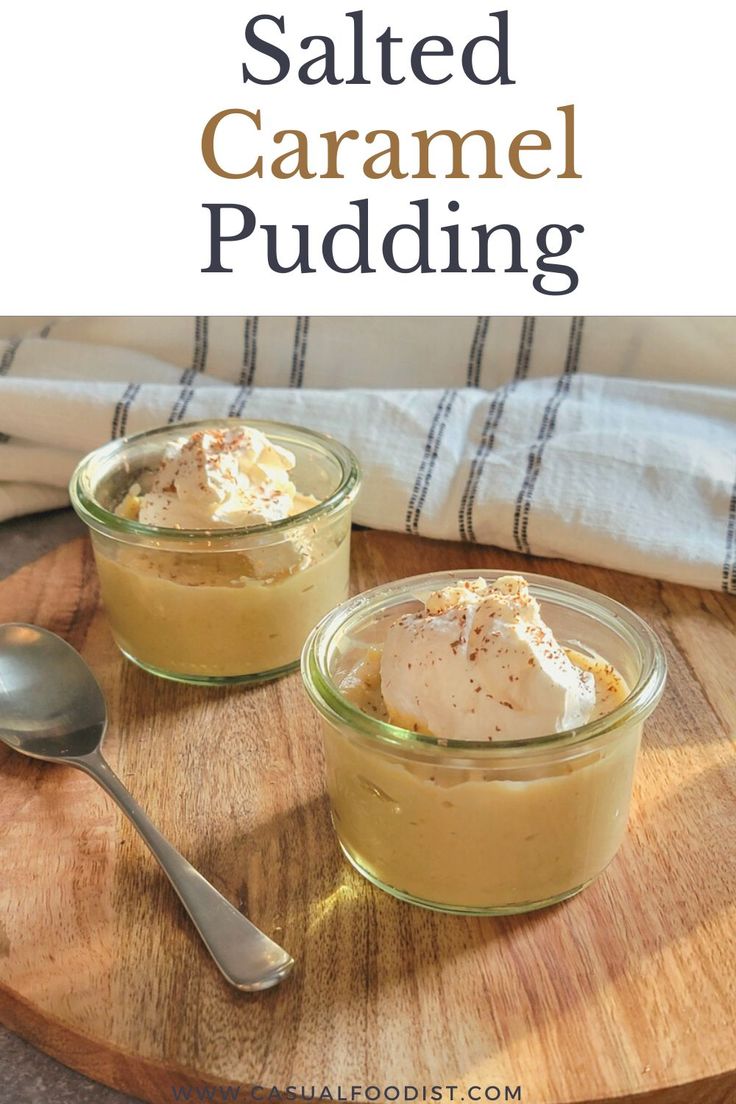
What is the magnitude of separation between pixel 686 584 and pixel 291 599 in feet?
2.53

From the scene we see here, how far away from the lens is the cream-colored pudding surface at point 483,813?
4.62ft

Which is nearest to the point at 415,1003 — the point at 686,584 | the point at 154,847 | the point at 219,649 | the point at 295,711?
the point at 154,847

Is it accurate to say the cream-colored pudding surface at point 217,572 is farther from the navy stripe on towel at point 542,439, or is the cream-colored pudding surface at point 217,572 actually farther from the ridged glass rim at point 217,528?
the navy stripe on towel at point 542,439

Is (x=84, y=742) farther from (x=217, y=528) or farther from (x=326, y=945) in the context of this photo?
(x=326, y=945)

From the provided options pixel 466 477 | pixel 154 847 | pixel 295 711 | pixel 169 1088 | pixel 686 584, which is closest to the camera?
pixel 169 1088

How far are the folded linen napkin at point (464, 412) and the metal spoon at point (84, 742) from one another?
713 mm

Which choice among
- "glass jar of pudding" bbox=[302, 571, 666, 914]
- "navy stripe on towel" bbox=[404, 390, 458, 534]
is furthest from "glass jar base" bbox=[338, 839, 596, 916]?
"navy stripe on towel" bbox=[404, 390, 458, 534]

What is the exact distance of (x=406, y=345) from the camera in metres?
3.07

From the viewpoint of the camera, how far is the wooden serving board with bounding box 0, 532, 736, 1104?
4.33 ft

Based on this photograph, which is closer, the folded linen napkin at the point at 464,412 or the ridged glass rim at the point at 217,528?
the ridged glass rim at the point at 217,528

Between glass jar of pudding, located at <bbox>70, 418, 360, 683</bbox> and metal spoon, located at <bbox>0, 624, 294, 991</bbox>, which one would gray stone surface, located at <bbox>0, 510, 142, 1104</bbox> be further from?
glass jar of pudding, located at <bbox>70, 418, 360, 683</bbox>

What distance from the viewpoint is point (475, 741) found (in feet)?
4.58

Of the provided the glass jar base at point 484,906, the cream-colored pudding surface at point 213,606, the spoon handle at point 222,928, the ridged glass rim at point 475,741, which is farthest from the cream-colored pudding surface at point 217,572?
the glass jar base at point 484,906
